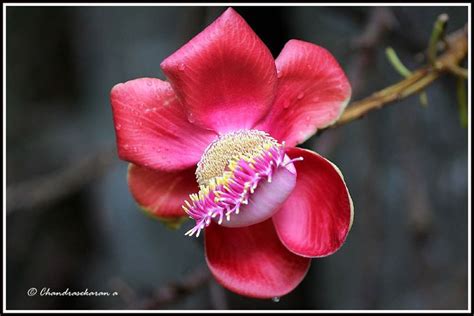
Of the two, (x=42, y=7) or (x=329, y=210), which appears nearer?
(x=329, y=210)

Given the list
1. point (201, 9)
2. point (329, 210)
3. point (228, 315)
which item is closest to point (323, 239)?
point (329, 210)

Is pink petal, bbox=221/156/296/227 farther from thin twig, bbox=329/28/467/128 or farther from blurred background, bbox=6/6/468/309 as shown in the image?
blurred background, bbox=6/6/468/309

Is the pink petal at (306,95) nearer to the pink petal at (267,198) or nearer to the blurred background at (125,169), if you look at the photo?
the pink petal at (267,198)

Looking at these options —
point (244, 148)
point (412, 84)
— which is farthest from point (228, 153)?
point (412, 84)

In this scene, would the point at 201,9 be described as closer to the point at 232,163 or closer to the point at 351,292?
the point at 232,163

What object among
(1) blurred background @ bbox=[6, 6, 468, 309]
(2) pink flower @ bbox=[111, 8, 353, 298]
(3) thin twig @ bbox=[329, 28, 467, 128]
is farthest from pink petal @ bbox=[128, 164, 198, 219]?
(1) blurred background @ bbox=[6, 6, 468, 309]

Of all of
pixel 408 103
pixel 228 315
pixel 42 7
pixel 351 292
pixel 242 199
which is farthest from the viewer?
pixel 42 7
